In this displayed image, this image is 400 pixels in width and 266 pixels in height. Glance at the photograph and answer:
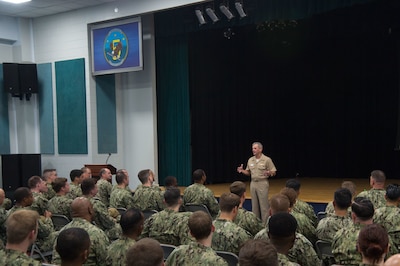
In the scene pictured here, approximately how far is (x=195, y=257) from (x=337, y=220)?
1711mm

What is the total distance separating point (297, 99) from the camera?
14.2m

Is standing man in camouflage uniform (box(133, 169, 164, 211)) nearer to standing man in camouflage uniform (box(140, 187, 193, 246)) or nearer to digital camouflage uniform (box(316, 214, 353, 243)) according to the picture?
standing man in camouflage uniform (box(140, 187, 193, 246))

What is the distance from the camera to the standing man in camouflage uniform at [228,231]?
3.84 m

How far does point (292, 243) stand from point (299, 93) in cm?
1160

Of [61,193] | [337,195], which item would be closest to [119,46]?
[61,193]

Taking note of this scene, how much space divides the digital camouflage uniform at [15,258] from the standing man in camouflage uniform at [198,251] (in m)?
0.85

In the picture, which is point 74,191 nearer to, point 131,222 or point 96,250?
point 96,250

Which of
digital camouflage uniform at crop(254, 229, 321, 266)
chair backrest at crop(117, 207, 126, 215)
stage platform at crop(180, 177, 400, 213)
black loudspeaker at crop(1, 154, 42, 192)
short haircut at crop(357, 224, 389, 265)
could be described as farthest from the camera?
black loudspeaker at crop(1, 154, 42, 192)

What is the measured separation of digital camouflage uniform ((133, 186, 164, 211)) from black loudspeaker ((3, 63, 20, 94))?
6391mm

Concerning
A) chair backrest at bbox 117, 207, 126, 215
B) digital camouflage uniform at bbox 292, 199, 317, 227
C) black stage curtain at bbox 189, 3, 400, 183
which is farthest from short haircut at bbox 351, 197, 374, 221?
black stage curtain at bbox 189, 3, 400, 183

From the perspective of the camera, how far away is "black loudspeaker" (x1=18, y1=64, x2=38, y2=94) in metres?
11.4

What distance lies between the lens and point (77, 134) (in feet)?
37.0

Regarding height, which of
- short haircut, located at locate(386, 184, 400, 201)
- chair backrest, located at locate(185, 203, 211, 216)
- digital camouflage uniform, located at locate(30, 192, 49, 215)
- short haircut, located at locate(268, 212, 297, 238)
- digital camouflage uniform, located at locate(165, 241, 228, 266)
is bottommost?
chair backrest, located at locate(185, 203, 211, 216)

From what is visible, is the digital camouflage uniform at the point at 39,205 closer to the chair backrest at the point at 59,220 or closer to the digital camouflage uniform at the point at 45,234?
the chair backrest at the point at 59,220
